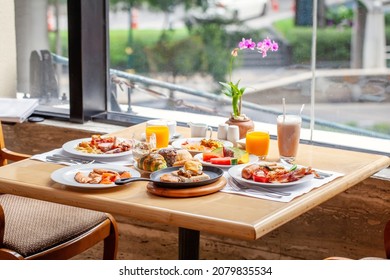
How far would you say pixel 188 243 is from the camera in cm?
256

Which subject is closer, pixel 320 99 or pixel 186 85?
pixel 320 99

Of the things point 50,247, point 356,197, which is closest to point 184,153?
point 50,247

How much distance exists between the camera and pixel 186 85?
355 cm

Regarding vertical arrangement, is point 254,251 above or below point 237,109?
below

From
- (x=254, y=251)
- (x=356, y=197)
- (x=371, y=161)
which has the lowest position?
(x=254, y=251)

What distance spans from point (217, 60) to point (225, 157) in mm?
917

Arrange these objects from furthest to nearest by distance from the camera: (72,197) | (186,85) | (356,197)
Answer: (186,85), (356,197), (72,197)

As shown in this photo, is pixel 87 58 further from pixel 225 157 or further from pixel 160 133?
pixel 225 157

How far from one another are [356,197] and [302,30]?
70 centimetres

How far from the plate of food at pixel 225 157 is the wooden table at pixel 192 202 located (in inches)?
7.6

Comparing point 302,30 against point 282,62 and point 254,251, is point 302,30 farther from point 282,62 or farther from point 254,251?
point 254,251

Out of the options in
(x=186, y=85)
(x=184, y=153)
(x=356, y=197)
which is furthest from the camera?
(x=186, y=85)

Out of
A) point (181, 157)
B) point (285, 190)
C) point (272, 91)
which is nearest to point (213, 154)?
point (181, 157)

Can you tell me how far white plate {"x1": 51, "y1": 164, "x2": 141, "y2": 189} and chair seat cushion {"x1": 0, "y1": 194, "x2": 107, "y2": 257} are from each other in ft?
1.08
